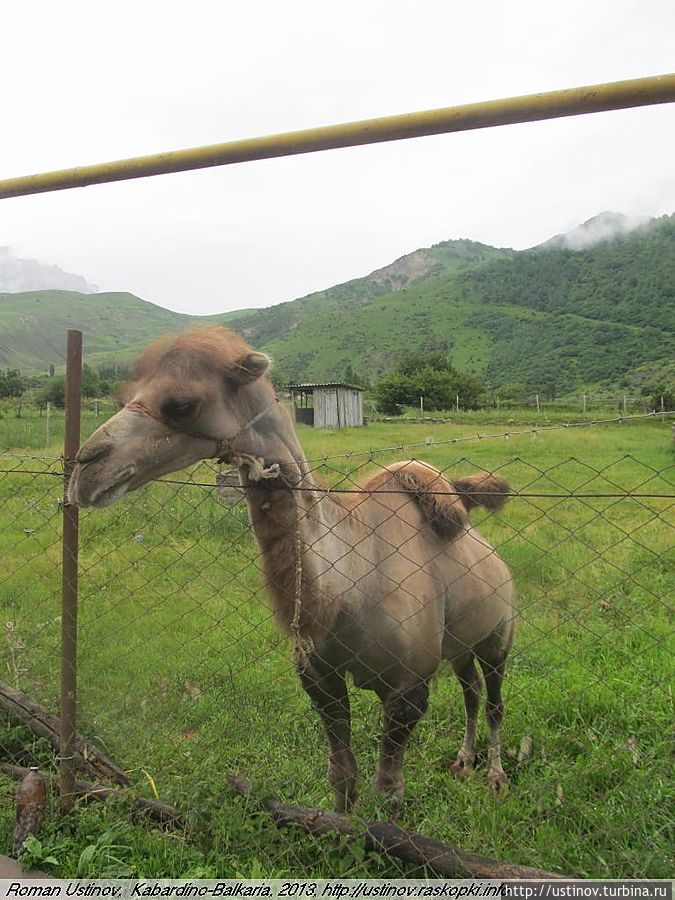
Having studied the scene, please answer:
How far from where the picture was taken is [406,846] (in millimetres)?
2580

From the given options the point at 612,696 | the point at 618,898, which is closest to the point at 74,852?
the point at 618,898

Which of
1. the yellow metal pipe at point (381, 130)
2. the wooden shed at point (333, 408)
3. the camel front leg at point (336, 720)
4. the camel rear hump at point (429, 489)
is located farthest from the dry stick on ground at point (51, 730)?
the wooden shed at point (333, 408)

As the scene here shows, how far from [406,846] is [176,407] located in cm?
213

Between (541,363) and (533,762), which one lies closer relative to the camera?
(533,762)

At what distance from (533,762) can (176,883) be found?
226cm

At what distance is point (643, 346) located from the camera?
8225 centimetres

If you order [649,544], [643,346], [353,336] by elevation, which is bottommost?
[649,544]

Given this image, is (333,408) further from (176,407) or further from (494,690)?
(176,407)

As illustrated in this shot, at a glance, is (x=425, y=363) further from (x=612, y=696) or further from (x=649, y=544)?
(x=612, y=696)

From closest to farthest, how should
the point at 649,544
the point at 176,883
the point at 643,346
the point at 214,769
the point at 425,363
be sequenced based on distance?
the point at 176,883 < the point at 214,769 < the point at 649,544 < the point at 425,363 < the point at 643,346

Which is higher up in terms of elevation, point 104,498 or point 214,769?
point 104,498


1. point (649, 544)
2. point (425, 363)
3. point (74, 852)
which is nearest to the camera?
point (74, 852)

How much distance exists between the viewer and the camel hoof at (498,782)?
11.3 feet

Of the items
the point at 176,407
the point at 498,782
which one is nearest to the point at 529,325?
the point at 498,782
